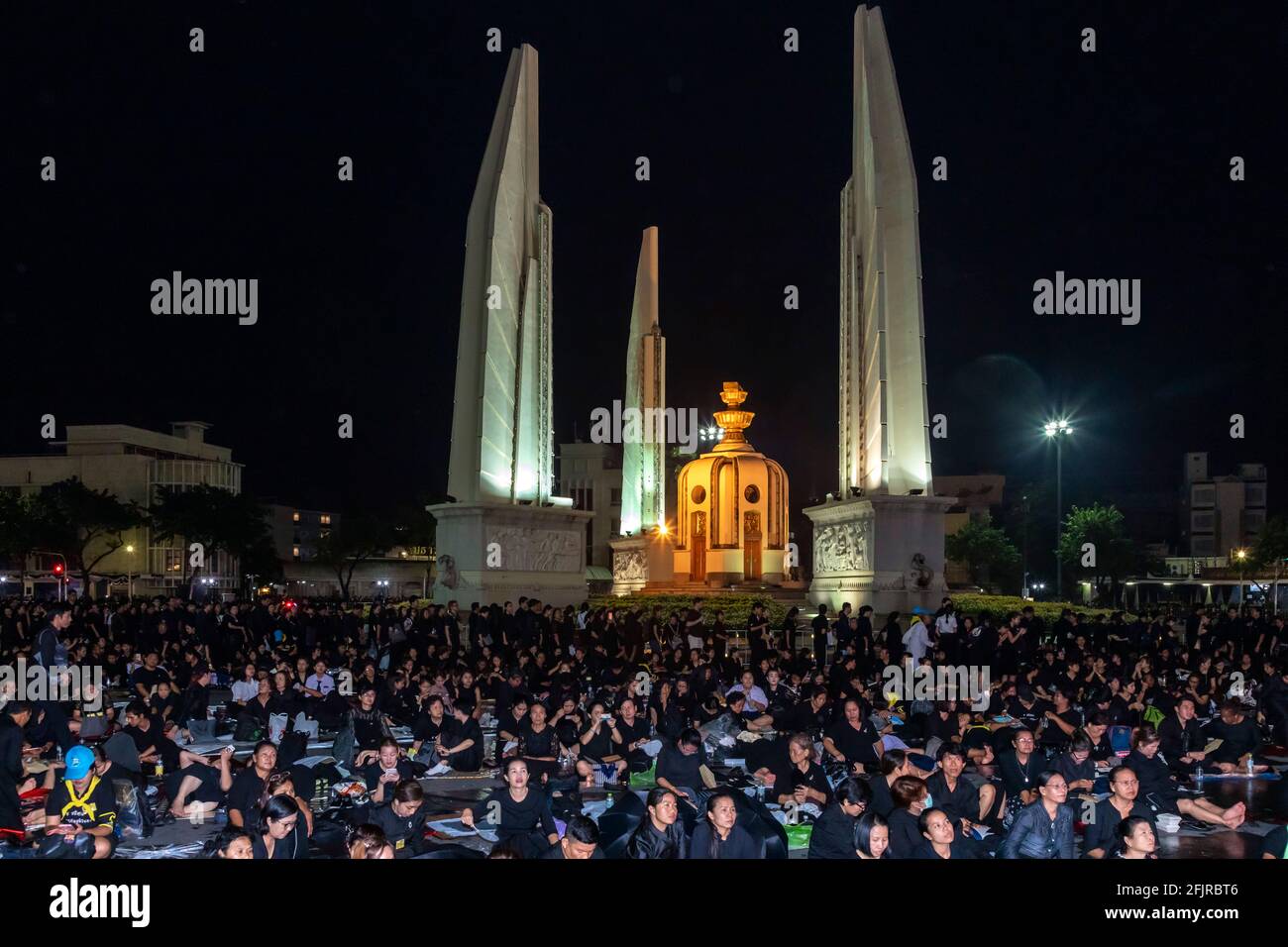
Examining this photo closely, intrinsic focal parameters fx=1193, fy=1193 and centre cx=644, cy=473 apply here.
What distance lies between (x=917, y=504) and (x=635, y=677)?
39.8 ft

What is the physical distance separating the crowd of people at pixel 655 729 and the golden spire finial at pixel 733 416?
19.4 metres

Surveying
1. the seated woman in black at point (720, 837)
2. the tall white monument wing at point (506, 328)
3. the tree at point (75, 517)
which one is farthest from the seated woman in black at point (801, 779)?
the tree at point (75, 517)

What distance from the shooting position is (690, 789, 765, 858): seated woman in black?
8344 millimetres

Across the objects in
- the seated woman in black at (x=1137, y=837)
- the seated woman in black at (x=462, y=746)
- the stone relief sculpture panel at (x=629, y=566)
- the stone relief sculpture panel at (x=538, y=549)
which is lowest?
the seated woman in black at (x=462, y=746)

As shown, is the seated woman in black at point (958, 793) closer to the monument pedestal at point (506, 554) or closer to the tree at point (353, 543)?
the monument pedestal at point (506, 554)

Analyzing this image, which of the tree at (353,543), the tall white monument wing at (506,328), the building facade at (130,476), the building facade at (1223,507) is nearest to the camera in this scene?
the tall white monument wing at (506,328)

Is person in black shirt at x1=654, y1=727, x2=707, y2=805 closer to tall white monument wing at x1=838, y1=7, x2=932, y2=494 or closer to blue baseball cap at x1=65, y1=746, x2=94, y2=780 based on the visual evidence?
blue baseball cap at x1=65, y1=746, x2=94, y2=780

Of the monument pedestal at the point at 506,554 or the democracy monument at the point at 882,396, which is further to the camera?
the monument pedestal at the point at 506,554

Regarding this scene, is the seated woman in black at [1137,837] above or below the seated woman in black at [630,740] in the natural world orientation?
above

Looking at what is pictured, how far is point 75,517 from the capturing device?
5969 cm

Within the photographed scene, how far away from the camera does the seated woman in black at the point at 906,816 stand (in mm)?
8203

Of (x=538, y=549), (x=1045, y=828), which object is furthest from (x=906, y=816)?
(x=538, y=549)
